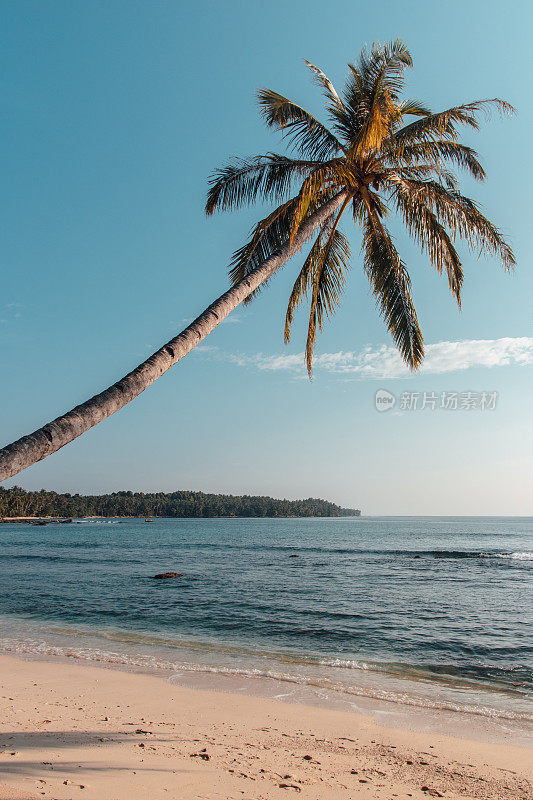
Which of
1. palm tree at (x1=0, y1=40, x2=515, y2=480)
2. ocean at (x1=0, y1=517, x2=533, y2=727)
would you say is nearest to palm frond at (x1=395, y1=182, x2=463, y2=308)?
palm tree at (x1=0, y1=40, x2=515, y2=480)

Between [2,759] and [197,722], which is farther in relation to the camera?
[197,722]

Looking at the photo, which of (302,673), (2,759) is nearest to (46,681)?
(2,759)

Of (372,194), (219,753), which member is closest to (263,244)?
(372,194)

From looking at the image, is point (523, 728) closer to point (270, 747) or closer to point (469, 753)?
point (469, 753)

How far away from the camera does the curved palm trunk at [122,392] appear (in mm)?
3484

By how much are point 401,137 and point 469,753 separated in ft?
34.4

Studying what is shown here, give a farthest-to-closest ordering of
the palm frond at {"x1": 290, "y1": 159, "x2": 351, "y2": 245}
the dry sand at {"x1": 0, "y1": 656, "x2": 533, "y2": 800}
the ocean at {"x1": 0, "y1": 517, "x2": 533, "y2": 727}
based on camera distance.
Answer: the ocean at {"x1": 0, "y1": 517, "x2": 533, "y2": 727} < the palm frond at {"x1": 290, "y1": 159, "x2": 351, "y2": 245} < the dry sand at {"x1": 0, "y1": 656, "x2": 533, "y2": 800}

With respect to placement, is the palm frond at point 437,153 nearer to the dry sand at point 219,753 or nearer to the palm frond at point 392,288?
the palm frond at point 392,288

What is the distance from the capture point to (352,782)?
498cm

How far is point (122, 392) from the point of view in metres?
4.59

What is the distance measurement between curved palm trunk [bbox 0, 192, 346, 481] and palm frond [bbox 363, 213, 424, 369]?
361 cm

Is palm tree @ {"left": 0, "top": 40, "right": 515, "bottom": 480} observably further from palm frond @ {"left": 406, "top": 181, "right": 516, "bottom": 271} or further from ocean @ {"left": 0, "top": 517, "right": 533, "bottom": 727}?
ocean @ {"left": 0, "top": 517, "right": 533, "bottom": 727}

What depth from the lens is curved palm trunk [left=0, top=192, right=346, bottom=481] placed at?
3484mm

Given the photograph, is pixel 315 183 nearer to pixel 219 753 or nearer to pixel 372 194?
pixel 372 194
